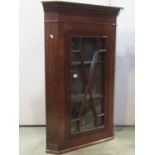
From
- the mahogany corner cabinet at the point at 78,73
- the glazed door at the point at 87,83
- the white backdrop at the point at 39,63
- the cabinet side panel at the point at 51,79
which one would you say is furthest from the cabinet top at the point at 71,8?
the white backdrop at the point at 39,63

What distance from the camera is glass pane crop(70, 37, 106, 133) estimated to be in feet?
9.60

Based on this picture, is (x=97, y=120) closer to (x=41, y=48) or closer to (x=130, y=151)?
(x=130, y=151)

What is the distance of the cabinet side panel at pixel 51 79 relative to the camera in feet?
8.92

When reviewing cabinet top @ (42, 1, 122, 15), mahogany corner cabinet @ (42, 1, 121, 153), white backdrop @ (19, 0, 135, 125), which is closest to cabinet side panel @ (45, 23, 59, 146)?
mahogany corner cabinet @ (42, 1, 121, 153)

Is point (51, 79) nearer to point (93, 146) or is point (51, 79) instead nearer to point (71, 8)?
point (71, 8)

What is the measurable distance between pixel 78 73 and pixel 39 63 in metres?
0.91

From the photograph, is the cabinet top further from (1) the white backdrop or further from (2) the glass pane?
(1) the white backdrop

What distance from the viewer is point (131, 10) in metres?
3.63

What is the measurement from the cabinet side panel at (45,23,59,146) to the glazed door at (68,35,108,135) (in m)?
0.17

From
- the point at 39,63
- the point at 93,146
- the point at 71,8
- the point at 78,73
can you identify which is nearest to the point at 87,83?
the point at 78,73

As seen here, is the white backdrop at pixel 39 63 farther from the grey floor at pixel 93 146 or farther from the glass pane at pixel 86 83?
the glass pane at pixel 86 83
